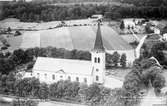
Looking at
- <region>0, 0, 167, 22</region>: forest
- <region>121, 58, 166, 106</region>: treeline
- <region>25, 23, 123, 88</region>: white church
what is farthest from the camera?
<region>0, 0, 167, 22</region>: forest

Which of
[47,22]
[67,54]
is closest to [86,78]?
[67,54]

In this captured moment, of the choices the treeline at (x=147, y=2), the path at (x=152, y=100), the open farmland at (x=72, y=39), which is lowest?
the path at (x=152, y=100)

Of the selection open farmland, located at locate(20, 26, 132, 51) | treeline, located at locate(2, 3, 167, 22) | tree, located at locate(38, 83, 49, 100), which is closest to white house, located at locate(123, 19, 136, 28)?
treeline, located at locate(2, 3, 167, 22)

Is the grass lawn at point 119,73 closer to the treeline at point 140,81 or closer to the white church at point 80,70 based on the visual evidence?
the treeline at point 140,81

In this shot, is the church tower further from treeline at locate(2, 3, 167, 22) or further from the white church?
treeline at locate(2, 3, 167, 22)

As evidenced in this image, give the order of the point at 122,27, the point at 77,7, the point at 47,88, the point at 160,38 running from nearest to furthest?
the point at 47,88
the point at 160,38
the point at 122,27
the point at 77,7

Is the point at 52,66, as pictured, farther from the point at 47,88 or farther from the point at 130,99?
the point at 130,99

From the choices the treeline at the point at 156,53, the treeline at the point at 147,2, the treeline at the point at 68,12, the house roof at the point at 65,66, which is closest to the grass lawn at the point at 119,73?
the treeline at the point at 156,53
